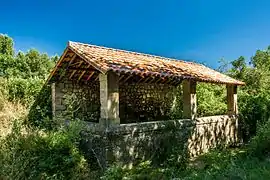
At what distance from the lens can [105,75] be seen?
9117mm

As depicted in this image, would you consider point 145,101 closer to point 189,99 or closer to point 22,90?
point 189,99

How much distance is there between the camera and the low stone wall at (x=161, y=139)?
915 cm

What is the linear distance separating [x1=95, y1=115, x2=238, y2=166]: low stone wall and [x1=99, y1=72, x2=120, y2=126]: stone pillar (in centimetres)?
31

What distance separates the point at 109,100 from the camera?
9.11m

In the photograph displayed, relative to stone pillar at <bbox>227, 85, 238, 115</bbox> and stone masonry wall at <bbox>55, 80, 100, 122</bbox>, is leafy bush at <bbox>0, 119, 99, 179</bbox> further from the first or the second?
stone pillar at <bbox>227, 85, 238, 115</bbox>

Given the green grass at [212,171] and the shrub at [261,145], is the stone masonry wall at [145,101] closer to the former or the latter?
the green grass at [212,171]

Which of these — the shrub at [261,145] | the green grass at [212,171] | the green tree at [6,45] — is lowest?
the green grass at [212,171]

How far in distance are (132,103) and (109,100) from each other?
18.0 feet

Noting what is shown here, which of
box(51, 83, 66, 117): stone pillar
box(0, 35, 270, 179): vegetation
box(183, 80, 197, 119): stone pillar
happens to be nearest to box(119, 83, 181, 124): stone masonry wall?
box(183, 80, 197, 119): stone pillar

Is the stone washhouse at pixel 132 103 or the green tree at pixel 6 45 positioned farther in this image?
the green tree at pixel 6 45

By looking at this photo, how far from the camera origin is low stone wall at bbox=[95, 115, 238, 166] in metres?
9.15

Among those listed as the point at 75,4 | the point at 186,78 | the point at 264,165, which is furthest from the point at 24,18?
the point at 264,165

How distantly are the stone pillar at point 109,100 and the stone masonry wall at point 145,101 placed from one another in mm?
4559

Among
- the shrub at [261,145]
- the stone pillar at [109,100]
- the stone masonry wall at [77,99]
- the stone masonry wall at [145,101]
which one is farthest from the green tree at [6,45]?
the shrub at [261,145]
